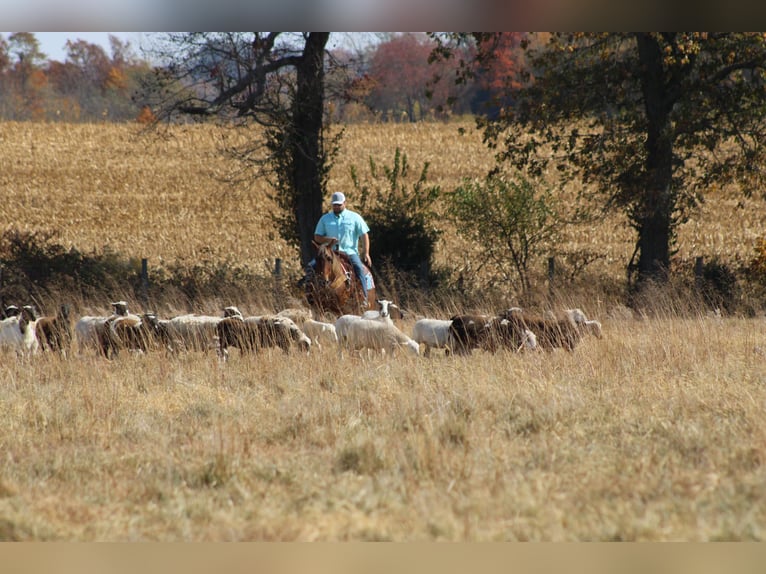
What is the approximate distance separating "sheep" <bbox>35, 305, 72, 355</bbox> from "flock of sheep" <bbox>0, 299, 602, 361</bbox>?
0.04 ft

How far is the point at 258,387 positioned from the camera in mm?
10375

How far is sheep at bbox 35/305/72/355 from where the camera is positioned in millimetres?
12367

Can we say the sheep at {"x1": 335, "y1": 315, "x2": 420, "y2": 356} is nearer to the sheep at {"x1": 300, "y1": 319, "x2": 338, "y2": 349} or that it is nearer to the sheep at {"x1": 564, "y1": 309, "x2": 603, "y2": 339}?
the sheep at {"x1": 300, "y1": 319, "x2": 338, "y2": 349}

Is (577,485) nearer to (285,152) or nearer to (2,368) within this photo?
(2,368)

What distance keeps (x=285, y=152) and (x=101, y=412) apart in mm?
13035

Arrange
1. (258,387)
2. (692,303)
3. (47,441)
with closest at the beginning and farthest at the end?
(47,441), (258,387), (692,303)

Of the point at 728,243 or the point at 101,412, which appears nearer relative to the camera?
the point at 101,412

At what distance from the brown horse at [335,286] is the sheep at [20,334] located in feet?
13.3

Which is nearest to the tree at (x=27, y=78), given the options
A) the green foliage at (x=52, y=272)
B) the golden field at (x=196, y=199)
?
the golden field at (x=196, y=199)

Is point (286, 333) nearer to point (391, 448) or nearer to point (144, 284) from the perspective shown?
point (391, 448)

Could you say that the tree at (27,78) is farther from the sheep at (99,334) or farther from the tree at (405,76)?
the sheep at (99,334)

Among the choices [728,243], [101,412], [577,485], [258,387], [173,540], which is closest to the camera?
[173,540]

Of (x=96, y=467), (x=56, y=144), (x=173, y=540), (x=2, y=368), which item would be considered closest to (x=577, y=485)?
(x=173, y=540)

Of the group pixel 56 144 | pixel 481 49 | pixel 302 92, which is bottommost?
pixel 56 144
